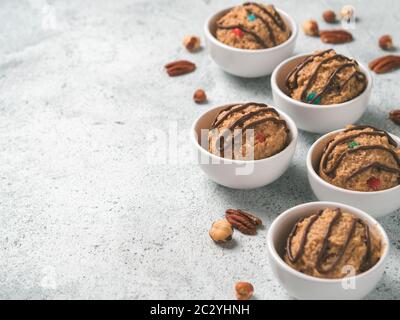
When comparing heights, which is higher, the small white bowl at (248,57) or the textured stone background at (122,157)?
the small white bowl at (248,57)

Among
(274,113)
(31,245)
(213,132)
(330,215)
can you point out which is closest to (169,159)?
(213,132)

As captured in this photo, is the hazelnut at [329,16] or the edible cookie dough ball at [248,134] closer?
the edible cookie dough ball at [248,134]

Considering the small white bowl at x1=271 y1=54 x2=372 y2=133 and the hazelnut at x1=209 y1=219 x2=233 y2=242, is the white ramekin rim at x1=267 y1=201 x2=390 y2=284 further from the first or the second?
the small white bowl at x1=271 y1=54 x2=372 y2=133

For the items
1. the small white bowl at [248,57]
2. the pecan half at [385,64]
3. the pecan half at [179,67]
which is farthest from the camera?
the pecan half at [179,67]

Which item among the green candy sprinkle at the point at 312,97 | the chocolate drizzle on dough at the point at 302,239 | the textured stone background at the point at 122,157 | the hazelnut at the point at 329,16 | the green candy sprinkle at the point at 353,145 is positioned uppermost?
the green candy sprinkle at the point at 353,145

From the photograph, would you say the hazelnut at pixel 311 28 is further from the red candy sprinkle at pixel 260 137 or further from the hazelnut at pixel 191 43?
the red candy sprinkle at pixel 260 137

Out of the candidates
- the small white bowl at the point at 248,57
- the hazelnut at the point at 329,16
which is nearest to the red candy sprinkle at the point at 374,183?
the small white bowl at the point at 248,57

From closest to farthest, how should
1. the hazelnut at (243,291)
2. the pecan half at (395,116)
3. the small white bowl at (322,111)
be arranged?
the hazelnut at (243,291) < the small white bowl at (322,111) < the pecan half at (395,116)
